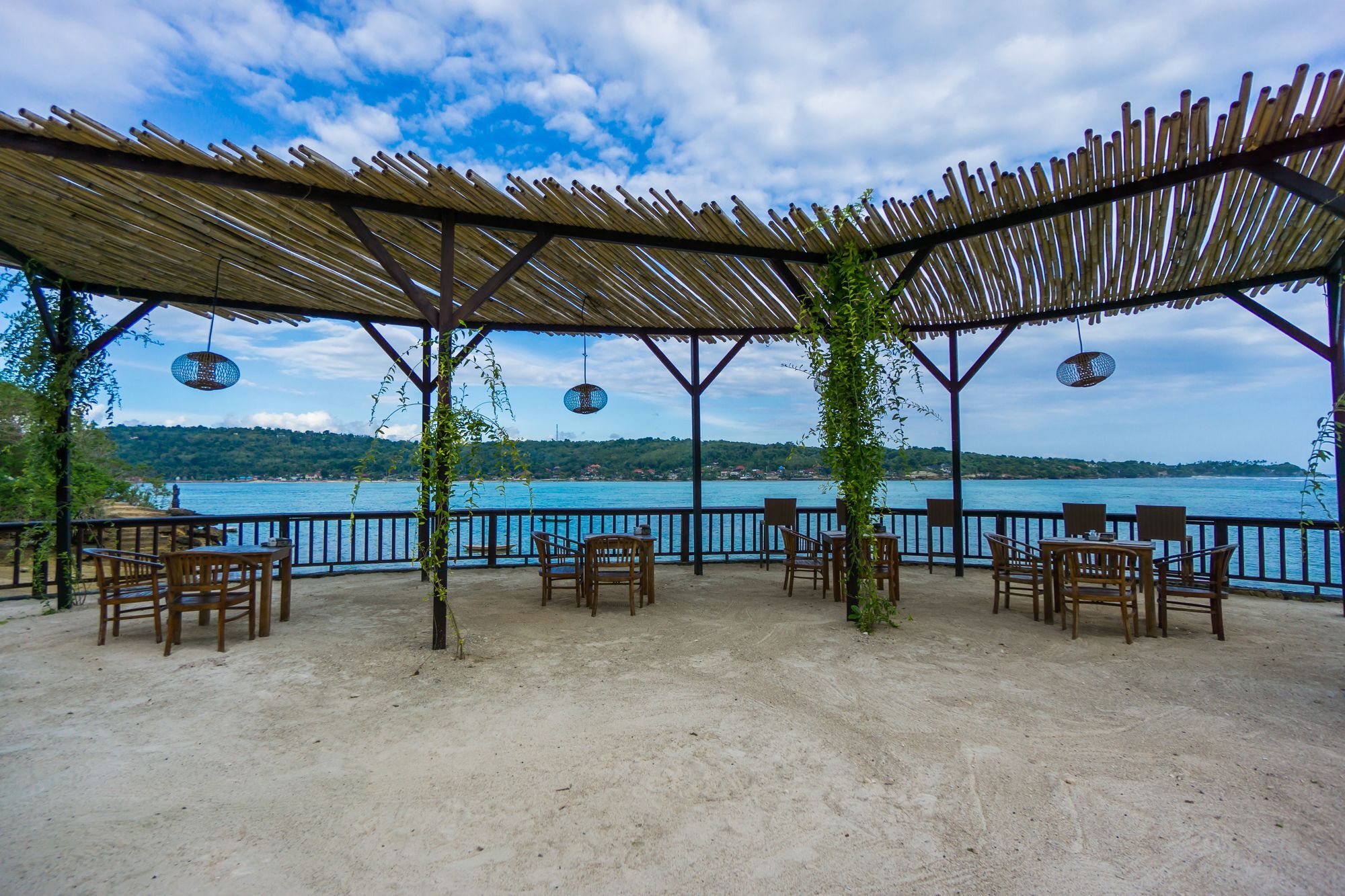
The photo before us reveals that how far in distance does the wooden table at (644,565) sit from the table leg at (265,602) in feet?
8.06

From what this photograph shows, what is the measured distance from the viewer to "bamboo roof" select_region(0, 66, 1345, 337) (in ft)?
10.9

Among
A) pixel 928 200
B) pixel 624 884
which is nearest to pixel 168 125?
pixel 624 884

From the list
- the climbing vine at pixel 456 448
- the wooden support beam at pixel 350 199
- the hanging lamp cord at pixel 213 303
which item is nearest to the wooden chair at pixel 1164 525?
the wooden support beam at pixel 350 199

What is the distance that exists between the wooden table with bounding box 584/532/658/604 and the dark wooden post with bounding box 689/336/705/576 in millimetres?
1627

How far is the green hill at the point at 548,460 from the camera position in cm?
1119

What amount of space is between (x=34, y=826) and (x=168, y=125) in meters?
3.30

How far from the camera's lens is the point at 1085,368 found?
6027 mm

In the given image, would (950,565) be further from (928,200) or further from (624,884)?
(624,884)

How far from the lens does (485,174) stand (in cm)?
374

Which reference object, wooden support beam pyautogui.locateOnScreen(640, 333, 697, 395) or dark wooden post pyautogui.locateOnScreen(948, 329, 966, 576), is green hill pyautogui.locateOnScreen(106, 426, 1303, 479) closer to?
dark wooden post pyautogui.locateOnScreen(948, 329, 966, 576)

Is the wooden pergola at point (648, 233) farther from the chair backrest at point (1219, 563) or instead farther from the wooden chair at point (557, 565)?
the wooden chair at point (557, 565)

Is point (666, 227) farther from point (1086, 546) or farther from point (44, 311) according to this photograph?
point (44, 311)

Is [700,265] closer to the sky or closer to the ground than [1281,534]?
closer to the sky

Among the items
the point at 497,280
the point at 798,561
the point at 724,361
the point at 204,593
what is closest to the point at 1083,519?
the point at 798,561
